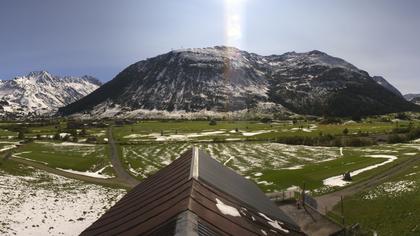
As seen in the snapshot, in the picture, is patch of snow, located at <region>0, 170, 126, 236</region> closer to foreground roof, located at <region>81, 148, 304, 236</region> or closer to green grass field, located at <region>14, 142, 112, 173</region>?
green grass field, located at <region>14, 142, 112, 173</region>

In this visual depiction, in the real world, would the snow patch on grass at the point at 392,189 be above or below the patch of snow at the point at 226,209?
below

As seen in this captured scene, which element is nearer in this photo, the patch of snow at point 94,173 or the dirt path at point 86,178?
the dirt path at point 86,178

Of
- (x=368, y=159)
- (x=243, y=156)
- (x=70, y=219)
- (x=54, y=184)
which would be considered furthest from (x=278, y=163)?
(x=70, y=219)

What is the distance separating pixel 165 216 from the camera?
41.1ft

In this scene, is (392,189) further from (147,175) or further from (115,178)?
(115,178)

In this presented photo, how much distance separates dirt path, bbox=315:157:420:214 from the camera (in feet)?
172

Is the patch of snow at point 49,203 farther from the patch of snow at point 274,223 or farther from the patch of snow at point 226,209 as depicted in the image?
the patch of snow at point 226,209

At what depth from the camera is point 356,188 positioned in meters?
60.9

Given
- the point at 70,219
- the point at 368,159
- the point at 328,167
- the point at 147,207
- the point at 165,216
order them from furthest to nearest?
the point at 368,159 < the point at 328,167 < the point at 70,219 < the point at 147,207 < the point at 165,216

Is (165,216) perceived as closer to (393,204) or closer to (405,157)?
(393,204)

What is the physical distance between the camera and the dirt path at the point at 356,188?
172ft

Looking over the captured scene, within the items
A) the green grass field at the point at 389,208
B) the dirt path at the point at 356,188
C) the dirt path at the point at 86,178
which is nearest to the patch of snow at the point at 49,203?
the dirt path at the point at 86,178

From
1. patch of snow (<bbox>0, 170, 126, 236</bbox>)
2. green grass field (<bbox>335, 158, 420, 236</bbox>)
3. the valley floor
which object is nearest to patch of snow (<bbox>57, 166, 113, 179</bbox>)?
the valley floor

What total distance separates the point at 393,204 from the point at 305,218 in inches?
415
